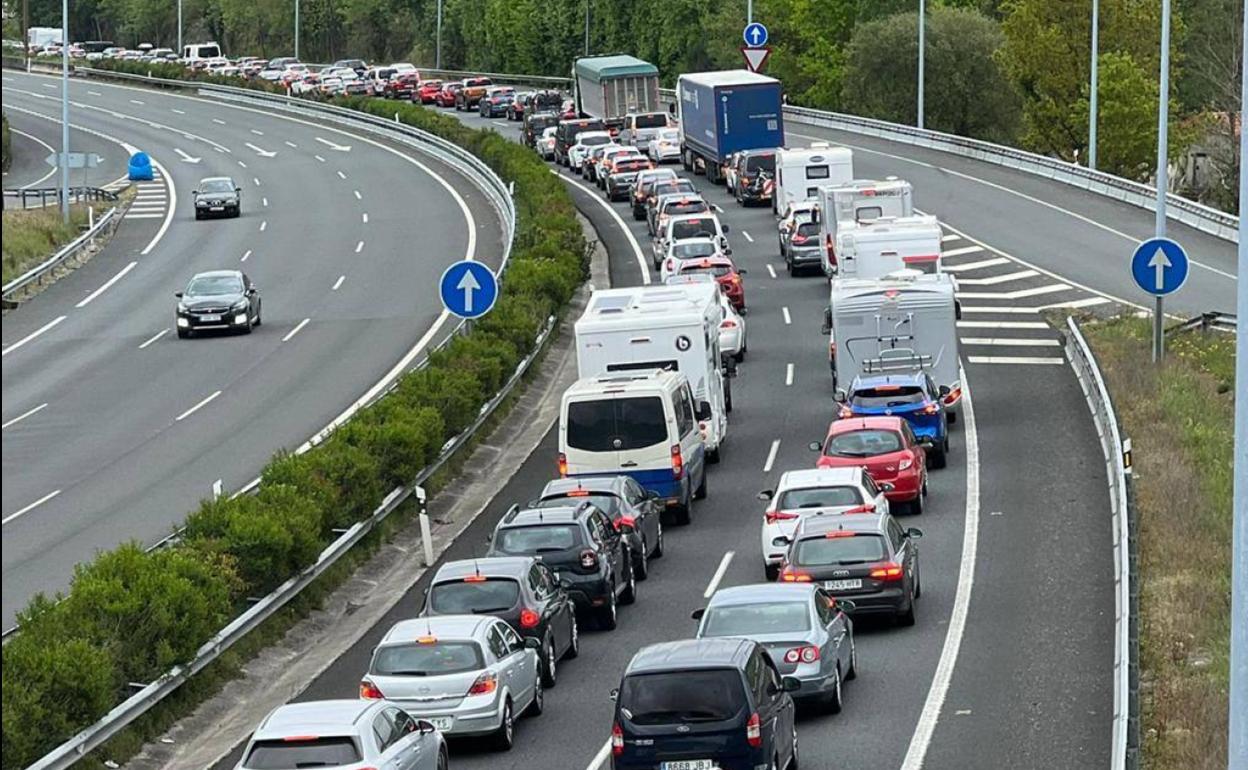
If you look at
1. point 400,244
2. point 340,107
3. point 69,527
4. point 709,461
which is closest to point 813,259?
point 400,244

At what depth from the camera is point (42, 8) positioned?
187 m

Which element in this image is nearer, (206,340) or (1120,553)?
(1120,553)

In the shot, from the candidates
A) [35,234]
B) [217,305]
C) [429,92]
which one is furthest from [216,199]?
[429,92]

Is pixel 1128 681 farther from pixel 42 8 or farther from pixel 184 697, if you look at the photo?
pixel 42 8

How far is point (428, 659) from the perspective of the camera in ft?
62.3

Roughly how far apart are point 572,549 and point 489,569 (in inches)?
97.3

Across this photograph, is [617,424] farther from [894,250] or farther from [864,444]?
[894,250]

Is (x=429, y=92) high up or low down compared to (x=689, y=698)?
up

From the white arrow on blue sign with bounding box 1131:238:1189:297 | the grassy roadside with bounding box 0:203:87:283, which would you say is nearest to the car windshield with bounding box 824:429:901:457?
the white arrow on blue sign with bounding box 1131:238:1189:297

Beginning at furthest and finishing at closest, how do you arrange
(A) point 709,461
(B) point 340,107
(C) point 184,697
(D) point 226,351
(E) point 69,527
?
1. (B) point 340,107
2. (D) point 226,351
3. (A) point 709,461
4. (E) point 69,527
5. (C) point 184,697

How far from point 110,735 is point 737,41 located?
116162 millimetres

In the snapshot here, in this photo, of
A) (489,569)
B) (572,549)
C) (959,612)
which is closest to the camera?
(489,569)

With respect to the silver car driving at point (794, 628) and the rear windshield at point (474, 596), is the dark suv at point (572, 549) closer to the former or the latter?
the rear windshield at point (474, 596)

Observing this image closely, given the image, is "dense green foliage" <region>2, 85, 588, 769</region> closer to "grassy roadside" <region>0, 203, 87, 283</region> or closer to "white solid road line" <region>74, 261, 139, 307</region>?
"white solid road line" <region>74, 261, 139, 307</region>
